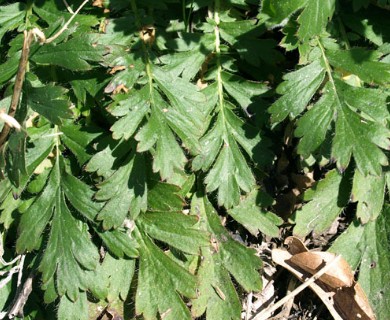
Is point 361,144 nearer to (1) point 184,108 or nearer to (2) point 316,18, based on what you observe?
(2) point 316,18

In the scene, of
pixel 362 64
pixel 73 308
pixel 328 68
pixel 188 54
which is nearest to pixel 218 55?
pixel 188 54

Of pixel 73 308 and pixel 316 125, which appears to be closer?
pixel 316 125

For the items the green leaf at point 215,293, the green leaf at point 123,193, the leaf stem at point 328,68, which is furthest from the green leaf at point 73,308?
the leaf stem at point 328,68

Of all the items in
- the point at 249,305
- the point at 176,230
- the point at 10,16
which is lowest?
the point at 249,305

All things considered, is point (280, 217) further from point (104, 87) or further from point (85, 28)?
point (85, 28)

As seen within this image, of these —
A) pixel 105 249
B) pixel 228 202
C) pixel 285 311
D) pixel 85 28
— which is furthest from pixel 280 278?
pixel 85 28

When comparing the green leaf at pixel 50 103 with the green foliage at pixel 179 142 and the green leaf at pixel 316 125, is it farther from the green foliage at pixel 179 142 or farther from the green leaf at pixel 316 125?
the green leaf at pixel 316 125
